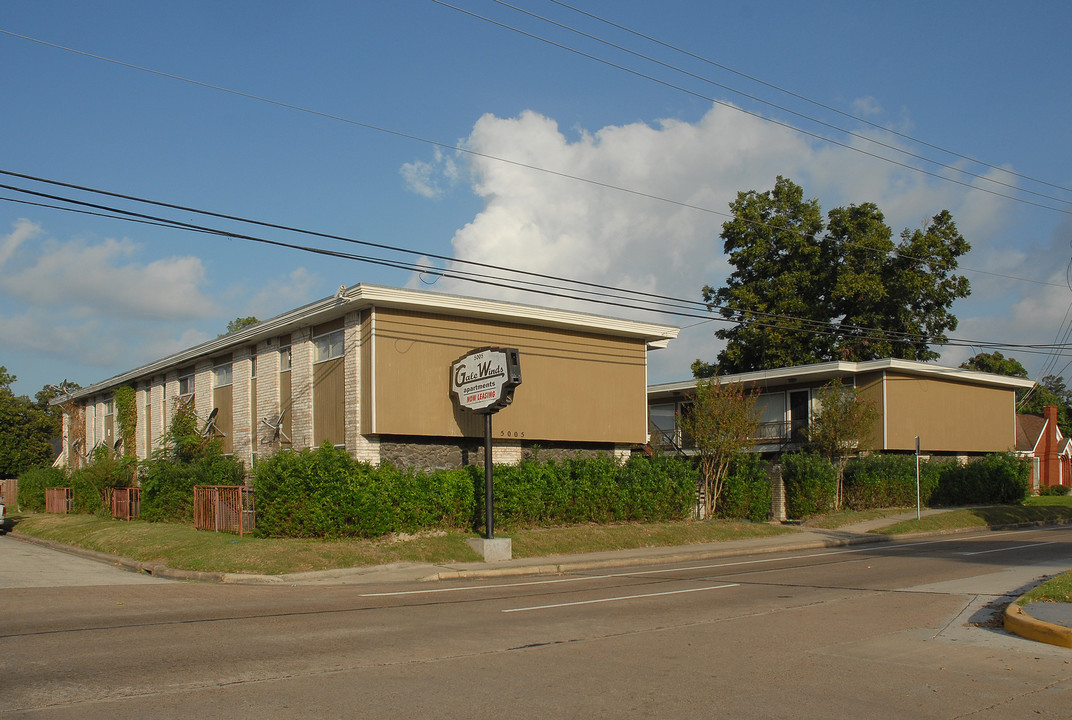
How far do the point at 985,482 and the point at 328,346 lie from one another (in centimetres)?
3038

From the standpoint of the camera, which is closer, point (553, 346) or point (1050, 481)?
point (553, 346)

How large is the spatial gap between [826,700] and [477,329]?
61.5 ft

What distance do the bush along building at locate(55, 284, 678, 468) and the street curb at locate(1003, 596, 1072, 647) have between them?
1525 centimetres

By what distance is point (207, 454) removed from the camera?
30.3 m

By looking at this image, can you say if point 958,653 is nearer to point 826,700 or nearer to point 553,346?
point 826,700

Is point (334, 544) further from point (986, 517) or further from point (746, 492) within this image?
point (986, 517)

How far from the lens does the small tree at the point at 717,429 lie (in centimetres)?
2791

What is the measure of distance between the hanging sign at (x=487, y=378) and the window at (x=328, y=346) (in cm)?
345

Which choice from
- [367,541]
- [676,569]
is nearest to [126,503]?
[367,541]

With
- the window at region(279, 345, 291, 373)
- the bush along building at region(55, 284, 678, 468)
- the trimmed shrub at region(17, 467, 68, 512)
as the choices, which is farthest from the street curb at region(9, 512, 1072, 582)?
the trimmed shrub at region(17, 467, 68, 512)

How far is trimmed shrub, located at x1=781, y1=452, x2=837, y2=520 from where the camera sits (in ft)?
105

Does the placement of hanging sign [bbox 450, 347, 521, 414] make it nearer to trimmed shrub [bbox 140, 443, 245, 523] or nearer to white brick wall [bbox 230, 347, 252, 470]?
trimmed shrub [bbox 140, 443, 245, 523]

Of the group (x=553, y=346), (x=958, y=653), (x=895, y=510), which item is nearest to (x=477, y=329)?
(x=553, y=346)

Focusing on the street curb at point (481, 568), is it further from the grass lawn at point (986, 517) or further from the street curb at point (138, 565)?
the grass lawn at point (986, 517)
